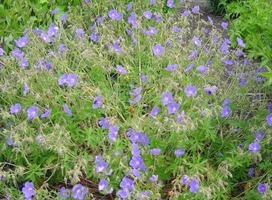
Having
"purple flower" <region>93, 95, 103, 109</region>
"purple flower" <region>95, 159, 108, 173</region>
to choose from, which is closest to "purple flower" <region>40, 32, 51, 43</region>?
"purple flower" <region>93, 95, 103, 109</region>

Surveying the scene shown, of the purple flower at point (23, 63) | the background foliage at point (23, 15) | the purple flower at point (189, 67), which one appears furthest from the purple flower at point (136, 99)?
the background foliage at point (23, 15)

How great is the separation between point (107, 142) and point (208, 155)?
2.00ft

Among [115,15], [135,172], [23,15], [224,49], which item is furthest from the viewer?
[23,15]

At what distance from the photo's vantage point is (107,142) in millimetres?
2895

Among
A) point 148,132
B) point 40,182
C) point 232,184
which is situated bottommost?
point 232,184

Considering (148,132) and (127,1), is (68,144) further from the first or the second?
(127,1)

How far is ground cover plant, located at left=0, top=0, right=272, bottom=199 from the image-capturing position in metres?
2.56

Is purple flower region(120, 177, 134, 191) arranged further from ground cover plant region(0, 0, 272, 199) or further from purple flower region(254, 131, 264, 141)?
purple flower region(254, 131, 264, 141)

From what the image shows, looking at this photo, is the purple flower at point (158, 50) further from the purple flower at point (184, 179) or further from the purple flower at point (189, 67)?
the purple flower at point (184, 179)

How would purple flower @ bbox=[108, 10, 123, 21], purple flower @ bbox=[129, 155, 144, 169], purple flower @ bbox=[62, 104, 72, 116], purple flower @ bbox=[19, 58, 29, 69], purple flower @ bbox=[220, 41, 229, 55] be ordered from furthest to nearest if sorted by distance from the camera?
purple flower @ bbox=[108, 10, 123, 21]
purple flower @ bbox=[220, 41, 229, 55]
purple flower @ bbox=[19, 58, 29, 69]
purple flower @ bbox=[62, 104, 72, 116]
purple flower @ bbox=[129, 155, 144, 169]

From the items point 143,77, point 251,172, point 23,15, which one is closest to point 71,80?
point 143,77

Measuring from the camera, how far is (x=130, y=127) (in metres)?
2.83

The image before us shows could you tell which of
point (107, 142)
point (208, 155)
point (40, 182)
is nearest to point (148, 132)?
point (107, 142)

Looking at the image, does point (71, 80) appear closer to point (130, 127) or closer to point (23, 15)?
point (130, 127)
